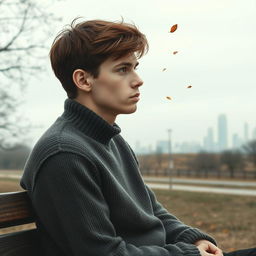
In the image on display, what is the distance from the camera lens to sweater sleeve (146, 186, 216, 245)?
2.24 m

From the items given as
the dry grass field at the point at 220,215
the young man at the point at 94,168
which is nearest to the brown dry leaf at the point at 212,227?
the dry grass field at the point at 220,215

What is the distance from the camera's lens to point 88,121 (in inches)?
80.4

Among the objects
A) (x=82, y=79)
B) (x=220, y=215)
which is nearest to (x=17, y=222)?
(x=82, y=79)

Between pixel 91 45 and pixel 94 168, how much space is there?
521mm

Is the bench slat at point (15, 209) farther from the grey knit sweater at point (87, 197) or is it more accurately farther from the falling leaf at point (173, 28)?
the falling leaf at point (173, 28)

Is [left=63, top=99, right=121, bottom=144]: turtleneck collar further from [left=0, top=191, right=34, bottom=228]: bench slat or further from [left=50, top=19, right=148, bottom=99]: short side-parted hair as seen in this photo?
[left=0, top=191, right=34, bottom=228]: bench slat

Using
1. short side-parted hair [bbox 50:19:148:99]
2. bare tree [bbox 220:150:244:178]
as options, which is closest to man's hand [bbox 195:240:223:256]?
short side-parted hair [bbox 50:19:148:99]

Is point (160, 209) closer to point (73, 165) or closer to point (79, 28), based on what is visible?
point (73, 165)

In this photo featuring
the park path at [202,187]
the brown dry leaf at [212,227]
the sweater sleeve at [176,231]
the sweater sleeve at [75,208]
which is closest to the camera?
the sweater sleeve at [75,208]

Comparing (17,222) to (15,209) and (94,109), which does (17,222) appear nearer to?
(15,209)

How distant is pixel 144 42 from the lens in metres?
2.14

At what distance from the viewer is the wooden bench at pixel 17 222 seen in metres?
1.89

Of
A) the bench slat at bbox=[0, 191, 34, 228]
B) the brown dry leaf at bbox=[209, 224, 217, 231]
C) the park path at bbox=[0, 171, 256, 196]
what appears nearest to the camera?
the bench slat at bbox=[0, 191, 34, 228]

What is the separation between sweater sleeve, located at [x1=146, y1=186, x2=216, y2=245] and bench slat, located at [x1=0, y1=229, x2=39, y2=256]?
0.65 metres
